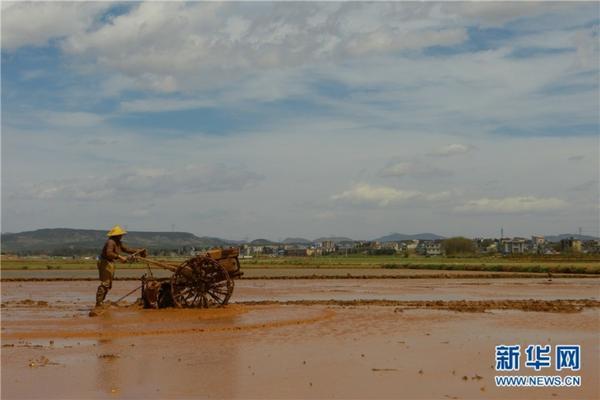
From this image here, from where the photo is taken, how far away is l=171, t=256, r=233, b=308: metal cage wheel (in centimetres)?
1927

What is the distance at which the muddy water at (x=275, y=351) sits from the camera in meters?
9.82

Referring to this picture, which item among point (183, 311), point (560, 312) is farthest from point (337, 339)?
point (560, 312)

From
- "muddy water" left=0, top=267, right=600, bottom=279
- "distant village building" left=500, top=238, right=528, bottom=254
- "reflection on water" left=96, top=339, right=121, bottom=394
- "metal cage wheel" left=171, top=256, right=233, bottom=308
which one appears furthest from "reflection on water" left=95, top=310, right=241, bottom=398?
"distant village building" left=500, top=238, right=528, bottom=254

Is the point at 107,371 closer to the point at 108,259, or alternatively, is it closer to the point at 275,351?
the point at 275,351

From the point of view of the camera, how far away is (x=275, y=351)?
12.9 m

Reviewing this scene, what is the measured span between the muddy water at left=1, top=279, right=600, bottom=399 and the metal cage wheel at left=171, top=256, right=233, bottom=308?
2.09ft

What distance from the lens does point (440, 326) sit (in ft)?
54.4

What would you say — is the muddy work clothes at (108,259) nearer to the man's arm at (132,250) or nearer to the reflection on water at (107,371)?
the man's arm at (132,250)

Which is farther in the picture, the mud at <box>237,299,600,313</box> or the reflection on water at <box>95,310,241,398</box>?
the mud at <box>237,299,600,313</box>

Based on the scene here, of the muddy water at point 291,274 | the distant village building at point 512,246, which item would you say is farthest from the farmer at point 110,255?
the distant village building at point 512,246

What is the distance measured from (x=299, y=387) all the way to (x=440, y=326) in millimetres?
7471

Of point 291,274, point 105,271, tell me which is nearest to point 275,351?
point 105,271

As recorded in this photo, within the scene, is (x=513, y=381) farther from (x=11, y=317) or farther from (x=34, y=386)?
(x=11, y=317)

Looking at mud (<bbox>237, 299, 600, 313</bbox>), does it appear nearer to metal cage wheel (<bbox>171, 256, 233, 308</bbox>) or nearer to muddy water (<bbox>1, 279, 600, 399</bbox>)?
muddy water (<bbox>1, 279, 600, 399</bbox>)
